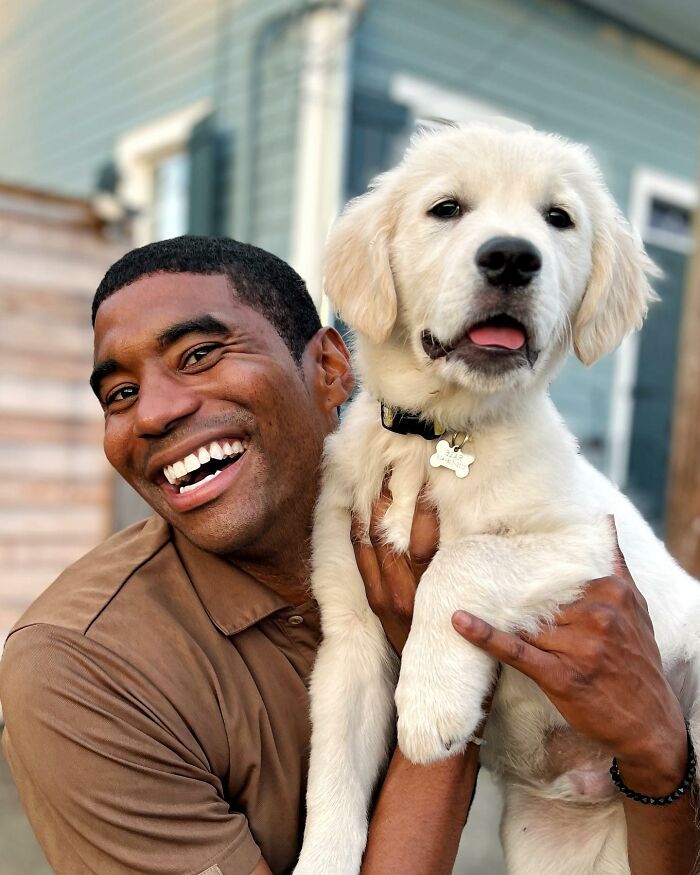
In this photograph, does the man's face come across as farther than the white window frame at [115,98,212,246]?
No

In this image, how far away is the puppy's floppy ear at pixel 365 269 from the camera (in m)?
2.03

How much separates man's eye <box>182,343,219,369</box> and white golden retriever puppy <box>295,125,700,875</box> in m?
0.31

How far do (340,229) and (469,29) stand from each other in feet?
16.0

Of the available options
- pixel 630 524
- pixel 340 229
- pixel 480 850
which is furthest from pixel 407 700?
pixel 480 850

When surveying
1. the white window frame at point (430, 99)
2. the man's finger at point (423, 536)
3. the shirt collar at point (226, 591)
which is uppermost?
the white window frame at point (430, 99)

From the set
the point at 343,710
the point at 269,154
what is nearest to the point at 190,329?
the point at 343,710

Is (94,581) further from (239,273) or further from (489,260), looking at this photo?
(489,260)

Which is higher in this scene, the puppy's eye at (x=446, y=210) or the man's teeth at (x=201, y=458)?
the puppy's eye at (x=446, y=210)

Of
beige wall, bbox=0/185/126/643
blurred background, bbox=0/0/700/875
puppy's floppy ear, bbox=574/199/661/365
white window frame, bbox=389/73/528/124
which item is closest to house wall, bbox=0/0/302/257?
blurred background, bbox=0/0/700/875

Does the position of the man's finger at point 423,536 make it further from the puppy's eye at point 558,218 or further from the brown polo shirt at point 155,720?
the puppy's eye at point 558,218

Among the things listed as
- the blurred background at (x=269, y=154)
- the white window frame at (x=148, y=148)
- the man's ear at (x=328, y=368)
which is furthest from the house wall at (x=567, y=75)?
the man's ear at (x=328, y=368)

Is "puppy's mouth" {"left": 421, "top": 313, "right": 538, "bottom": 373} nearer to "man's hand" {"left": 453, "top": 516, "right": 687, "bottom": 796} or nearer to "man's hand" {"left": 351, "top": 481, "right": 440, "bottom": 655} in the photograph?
"man's hand" {"left": 351, "top": 481, "right": 440, "bottom": 655}

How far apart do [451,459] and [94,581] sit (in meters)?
0.80

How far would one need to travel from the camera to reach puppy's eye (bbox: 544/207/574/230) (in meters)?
2.05
